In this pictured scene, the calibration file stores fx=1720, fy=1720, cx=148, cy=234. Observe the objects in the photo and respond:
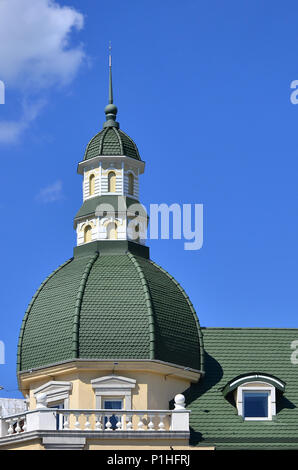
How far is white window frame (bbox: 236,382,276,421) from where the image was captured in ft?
218

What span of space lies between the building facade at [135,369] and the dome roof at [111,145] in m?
3.74

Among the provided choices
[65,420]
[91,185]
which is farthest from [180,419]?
[91,185]

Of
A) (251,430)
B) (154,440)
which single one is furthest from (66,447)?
(251,430)

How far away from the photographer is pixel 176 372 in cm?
6650

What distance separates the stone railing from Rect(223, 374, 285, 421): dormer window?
2.97 m

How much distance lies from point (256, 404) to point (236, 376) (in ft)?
4.48

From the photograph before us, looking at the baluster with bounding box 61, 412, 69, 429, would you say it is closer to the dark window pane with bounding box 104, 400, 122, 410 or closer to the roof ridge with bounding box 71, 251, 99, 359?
the dark window pane with bounding box 104, 400, 122, 410

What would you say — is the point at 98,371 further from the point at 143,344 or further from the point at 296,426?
the point at 296,426

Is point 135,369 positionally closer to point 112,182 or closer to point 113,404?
point 113,404

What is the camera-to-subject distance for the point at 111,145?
72500mm

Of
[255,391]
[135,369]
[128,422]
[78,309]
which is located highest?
[78,309]
